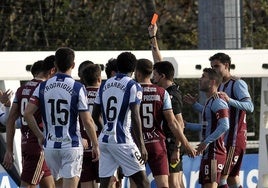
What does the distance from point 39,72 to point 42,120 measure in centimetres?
82

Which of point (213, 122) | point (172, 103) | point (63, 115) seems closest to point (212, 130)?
point (213, 122)

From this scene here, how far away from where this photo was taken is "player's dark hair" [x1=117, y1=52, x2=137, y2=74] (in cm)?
1328

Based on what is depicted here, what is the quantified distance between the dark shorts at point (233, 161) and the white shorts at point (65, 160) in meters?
2.77

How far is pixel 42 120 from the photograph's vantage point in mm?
13750

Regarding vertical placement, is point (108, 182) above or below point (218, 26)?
below

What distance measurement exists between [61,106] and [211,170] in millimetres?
2573

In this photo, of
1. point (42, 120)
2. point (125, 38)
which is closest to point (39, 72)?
point (42, 120)

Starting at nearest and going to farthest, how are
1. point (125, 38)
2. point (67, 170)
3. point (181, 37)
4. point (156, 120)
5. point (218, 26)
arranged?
point (67, 170) < point (156, 120) < point (218, 26) < point (125, 38) < point (181, 37)

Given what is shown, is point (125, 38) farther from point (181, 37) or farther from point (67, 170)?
point (67, 170)

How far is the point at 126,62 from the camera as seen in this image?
524 inches

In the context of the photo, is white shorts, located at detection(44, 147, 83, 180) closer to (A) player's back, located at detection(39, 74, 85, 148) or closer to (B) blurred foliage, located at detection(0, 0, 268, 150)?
(A) player's back, located at detection(39, 74, 85, 148)

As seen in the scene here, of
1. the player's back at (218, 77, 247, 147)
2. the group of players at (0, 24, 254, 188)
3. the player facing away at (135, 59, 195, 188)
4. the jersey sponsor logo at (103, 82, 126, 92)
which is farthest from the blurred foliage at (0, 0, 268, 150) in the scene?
the jersey sponsor logo at (103, 82, 126, 92)

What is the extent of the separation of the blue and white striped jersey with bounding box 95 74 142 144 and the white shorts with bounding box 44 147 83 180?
460mm

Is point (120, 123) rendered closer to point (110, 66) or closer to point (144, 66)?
point (144, 66)
